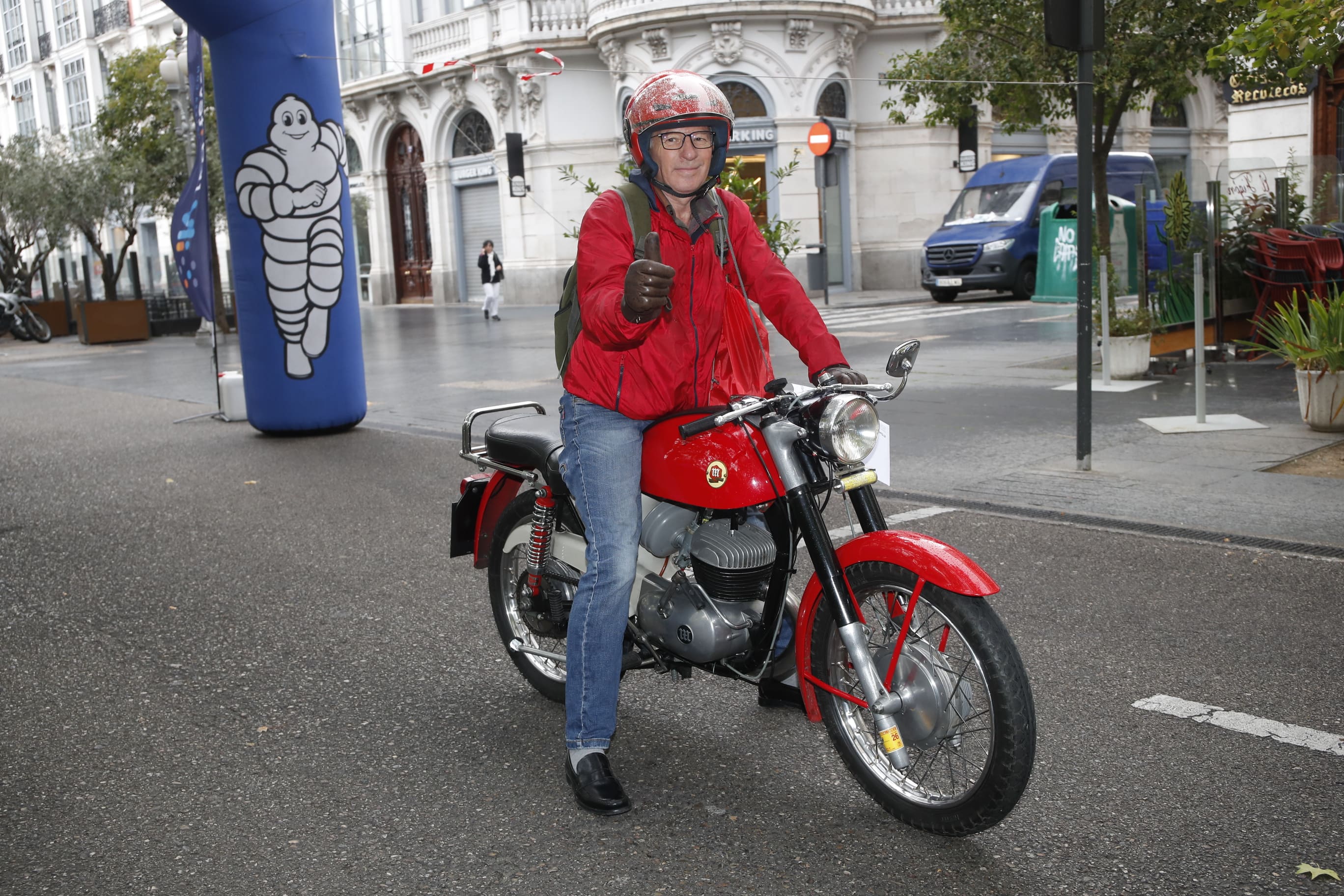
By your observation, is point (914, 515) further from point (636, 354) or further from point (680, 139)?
point (680, 139)

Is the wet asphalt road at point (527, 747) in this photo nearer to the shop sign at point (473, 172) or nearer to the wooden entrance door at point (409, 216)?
the shop sign at point (473, 172)

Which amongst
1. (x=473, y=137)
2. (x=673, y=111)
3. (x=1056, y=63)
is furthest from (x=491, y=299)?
(x=673, y=111)

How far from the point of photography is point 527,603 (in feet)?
13.3

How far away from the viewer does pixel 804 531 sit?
3.10 metres

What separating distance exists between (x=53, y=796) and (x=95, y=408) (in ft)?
35.7

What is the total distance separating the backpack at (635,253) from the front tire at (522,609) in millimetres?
738

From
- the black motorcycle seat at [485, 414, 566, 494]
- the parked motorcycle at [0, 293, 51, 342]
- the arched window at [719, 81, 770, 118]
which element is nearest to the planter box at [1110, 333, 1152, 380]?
the black motorcycle seat at [485, 414, 566, 494]

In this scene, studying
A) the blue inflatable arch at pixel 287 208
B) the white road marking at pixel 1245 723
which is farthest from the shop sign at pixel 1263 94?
the white road marking at pixel 1245 723

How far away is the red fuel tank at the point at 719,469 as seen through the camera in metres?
3.09

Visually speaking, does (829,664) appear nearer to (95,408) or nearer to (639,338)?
(639,338)

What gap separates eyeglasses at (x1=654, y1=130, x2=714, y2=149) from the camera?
3.18 m

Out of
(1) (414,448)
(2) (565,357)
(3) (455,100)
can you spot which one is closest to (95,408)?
(1) (414,448)

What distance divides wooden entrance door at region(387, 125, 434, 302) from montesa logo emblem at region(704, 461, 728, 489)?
3240cm

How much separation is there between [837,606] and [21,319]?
92.4 feet
